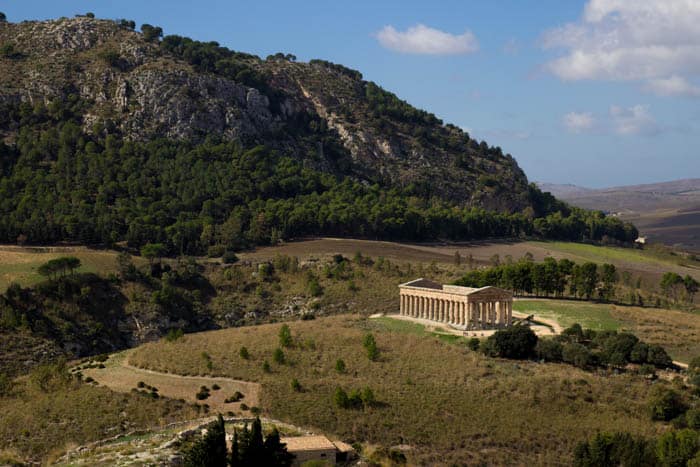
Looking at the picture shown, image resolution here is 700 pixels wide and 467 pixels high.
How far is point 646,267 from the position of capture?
12075 centimetres

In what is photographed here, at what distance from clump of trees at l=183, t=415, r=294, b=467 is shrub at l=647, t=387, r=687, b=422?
91.4 ft

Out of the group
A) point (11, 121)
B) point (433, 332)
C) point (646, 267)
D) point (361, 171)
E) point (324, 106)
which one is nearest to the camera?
point (433, 332)

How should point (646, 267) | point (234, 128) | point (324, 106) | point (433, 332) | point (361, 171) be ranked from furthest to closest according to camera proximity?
point (324, 106) < point (361, 171) < point (234, 128) < point (646, 267) < point (433, 332)

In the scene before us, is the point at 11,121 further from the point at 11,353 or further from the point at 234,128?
the point at 11,353

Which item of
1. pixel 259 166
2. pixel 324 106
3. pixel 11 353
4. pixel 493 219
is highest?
pixel 324 106

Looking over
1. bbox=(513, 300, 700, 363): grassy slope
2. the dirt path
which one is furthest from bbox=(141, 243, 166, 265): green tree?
bbox=(513, 300, 700, 363): grassy slope

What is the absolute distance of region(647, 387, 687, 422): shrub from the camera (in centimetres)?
5378

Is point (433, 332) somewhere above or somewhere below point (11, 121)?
below

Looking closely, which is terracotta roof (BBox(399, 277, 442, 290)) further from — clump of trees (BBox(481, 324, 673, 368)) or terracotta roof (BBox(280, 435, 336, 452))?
terracotta roof (BBox(280, 435, 336, 452))

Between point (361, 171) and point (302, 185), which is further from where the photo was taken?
point (361, 171)

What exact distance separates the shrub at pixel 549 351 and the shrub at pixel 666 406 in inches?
402

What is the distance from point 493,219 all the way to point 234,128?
5533cm

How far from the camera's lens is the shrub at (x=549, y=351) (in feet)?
213

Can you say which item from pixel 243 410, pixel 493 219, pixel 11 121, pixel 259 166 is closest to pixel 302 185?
pixel 259 166
